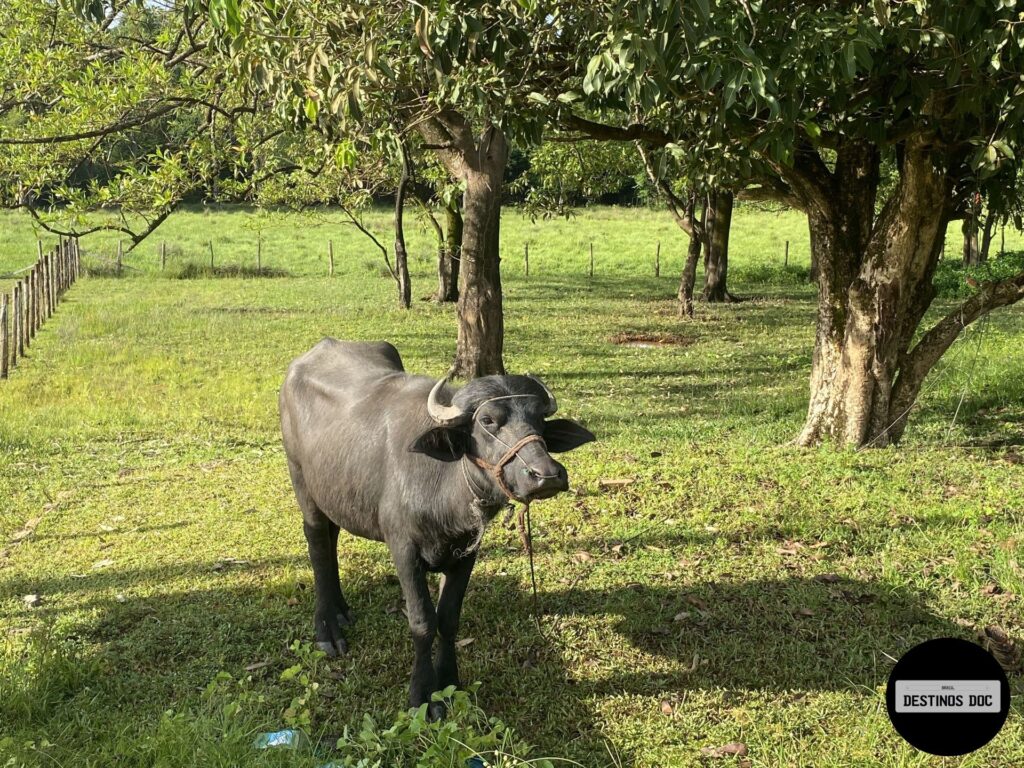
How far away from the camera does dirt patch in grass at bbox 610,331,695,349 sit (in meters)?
18.0

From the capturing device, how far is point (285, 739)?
15.6 feet

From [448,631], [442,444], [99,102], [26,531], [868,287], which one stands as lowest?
[26,531]

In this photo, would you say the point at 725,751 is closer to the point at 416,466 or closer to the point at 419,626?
the point at 419,626

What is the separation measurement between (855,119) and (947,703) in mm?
4991

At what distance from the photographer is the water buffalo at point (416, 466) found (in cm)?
496

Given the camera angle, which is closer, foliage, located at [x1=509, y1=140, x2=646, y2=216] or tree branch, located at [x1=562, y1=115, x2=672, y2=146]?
tree branch, located at [x1=562, y1=115, x2=672, y2=146]

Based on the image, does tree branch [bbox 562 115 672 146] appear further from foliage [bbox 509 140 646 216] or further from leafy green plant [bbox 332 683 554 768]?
foliage [bbox 509 140 646 216]

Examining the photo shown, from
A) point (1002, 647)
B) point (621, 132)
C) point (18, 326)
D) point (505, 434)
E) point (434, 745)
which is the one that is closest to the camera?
point (434, 745)

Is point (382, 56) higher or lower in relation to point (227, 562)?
higher

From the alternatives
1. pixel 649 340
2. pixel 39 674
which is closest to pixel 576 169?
pixel 649 340

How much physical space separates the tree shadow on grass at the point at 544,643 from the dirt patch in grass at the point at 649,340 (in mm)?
11329

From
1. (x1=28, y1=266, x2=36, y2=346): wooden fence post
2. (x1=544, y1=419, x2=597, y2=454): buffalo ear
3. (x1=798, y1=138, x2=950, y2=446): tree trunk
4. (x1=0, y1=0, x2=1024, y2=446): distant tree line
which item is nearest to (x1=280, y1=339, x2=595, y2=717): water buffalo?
(x1=544, y1=419, x2=597, y2=454): buffalo ear

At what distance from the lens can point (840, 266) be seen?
9.87 meters

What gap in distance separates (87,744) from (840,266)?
7931mm
